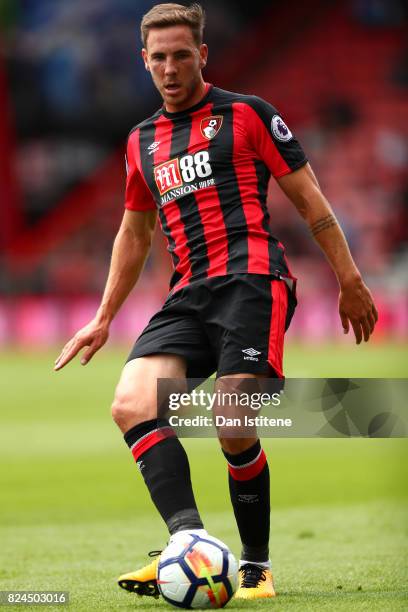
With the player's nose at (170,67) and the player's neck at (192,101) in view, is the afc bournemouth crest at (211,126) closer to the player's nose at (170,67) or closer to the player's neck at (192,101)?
the player's neck at (192,101)

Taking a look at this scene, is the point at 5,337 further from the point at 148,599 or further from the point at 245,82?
the point at 148,599

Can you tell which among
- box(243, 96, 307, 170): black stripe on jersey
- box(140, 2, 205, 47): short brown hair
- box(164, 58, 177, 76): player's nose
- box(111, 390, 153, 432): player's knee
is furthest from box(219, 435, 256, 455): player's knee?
box(140, 2, 205, 47): short brown hair

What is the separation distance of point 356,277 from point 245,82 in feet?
92.0

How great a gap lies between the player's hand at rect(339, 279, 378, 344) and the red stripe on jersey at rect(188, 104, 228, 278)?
453 millimetres

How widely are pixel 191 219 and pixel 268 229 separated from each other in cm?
29

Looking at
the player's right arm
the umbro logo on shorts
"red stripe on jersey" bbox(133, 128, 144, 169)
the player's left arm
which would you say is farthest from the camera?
the player's right arm

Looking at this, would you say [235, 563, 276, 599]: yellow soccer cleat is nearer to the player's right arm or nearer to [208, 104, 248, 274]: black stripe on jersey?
the player's right arm

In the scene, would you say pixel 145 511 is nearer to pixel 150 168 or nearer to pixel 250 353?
pixel 150 168

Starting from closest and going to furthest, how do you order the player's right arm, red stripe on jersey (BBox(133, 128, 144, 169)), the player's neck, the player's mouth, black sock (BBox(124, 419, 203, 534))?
black sock (BBox(124, 419, 203, 534)) → the player's mouth → the player's neck → red stripe on jersey (BBox(133, 128, 144, 169)) → the player's right arm

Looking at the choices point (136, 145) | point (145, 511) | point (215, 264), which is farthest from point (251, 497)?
point (145, 511)

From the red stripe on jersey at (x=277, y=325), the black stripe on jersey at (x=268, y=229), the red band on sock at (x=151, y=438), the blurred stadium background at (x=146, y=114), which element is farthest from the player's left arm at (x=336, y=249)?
the blurred stadium background at (x=146, y=114)

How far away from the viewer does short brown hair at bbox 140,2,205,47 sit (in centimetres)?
472

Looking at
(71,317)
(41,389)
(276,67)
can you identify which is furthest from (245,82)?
(41,389)

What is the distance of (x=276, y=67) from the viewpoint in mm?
32594
